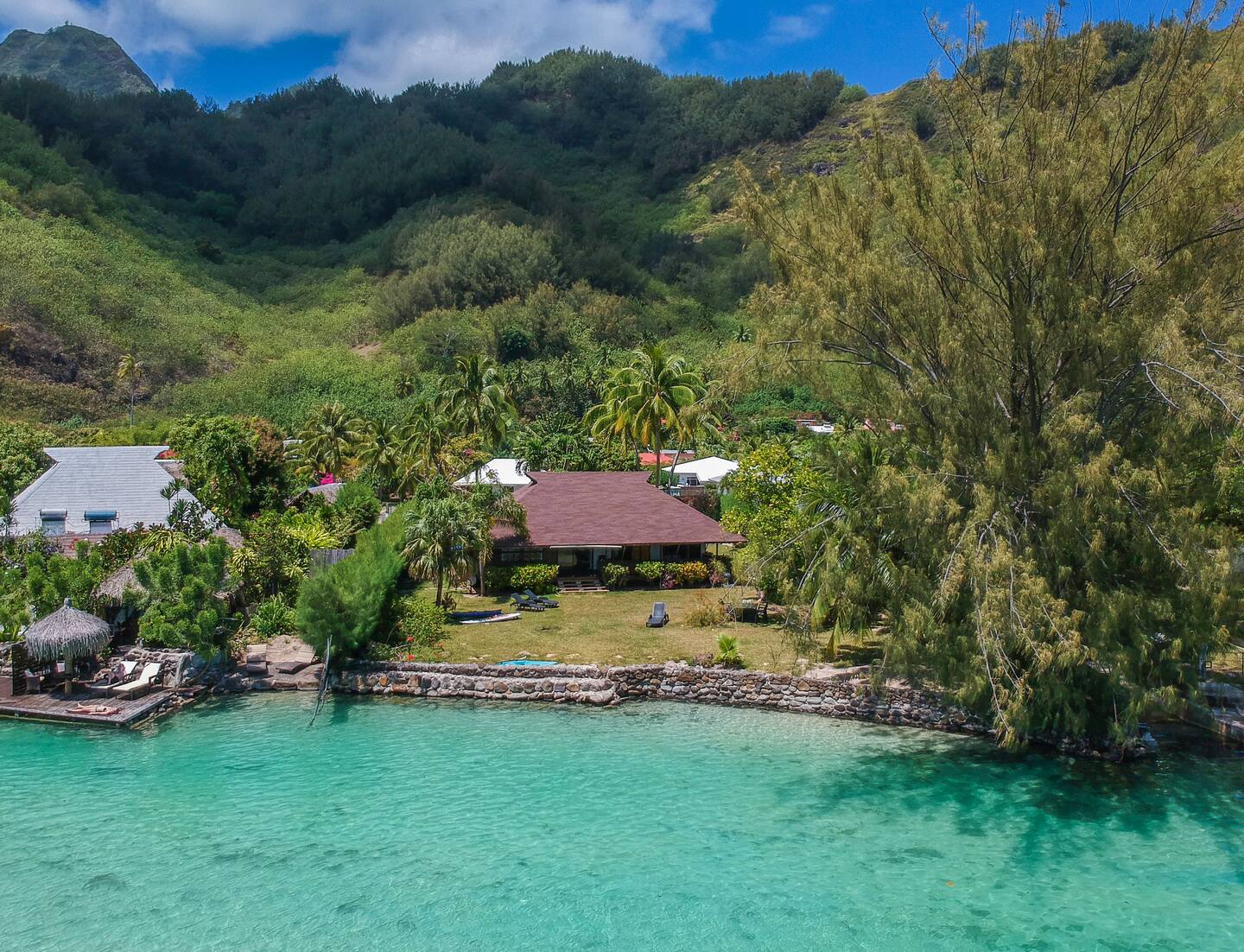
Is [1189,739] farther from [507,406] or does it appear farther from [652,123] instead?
[652,123]

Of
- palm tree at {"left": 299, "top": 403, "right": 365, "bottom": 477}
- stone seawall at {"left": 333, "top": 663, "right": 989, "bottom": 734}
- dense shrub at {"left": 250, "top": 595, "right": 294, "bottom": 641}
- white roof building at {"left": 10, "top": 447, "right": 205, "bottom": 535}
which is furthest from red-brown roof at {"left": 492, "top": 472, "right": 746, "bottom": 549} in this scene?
palm tree at {"left": 299, "top": 403, "right": 365, "bottom": 477}

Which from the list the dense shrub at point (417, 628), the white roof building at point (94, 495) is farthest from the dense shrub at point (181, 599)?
the white roof building at point (94, 495)

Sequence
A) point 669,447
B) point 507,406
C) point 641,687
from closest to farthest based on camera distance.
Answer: point 641,687 < point 507,406 < point 669,447

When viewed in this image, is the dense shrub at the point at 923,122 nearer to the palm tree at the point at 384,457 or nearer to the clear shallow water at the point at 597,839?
the palm tree at the point at 384,457

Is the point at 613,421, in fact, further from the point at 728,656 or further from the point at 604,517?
the point at 728,656

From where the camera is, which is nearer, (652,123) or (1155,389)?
(1155,389)

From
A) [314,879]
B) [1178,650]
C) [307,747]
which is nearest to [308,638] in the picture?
[307,747]
